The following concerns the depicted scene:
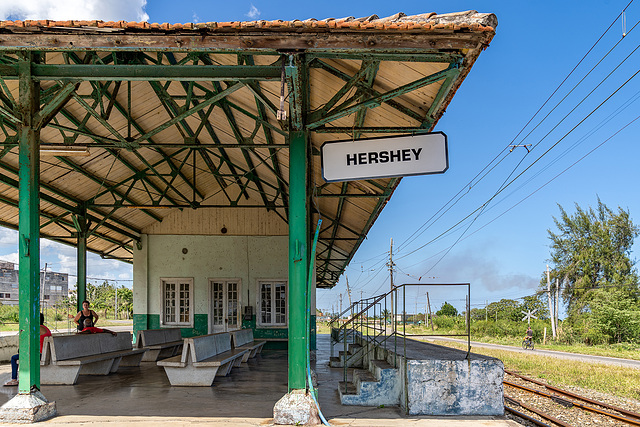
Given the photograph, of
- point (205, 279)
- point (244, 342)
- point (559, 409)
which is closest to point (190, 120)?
point (244, 342)

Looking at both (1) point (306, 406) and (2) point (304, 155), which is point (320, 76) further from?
(1) point (306, 406)

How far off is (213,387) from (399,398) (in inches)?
121

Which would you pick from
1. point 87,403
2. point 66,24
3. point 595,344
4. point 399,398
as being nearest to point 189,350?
point 87,403

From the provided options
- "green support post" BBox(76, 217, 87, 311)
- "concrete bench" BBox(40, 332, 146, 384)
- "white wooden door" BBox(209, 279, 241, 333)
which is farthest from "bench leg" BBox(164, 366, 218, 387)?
"white wooden door" BBox(209, 279, 241, 333)

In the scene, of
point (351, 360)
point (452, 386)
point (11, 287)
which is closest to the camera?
point (452, 386)

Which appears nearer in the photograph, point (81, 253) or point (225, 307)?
point (81, 253)

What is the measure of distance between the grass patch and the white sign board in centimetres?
1048

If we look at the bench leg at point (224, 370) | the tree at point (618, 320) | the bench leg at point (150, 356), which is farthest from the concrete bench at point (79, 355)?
the tree at point (618, 320)

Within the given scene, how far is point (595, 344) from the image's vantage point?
34.4 m

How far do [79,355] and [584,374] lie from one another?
1415 cm

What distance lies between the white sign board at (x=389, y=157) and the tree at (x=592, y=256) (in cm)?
4571

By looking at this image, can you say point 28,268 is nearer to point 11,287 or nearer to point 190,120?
point 190,120

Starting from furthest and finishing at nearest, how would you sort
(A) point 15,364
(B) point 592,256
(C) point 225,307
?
(B) point 592,256
(C) point 225,307
(A) point 15,364

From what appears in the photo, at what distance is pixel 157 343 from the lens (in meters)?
13.9
